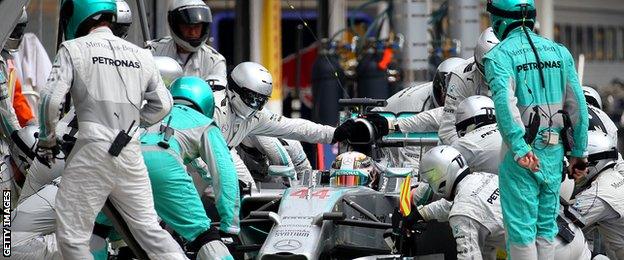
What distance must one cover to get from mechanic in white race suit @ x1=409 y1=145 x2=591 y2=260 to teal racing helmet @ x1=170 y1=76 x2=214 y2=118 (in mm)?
1464

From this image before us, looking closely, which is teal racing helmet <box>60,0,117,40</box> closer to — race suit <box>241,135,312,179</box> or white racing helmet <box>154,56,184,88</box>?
white racing helmet <box>154,56,184,88</box>

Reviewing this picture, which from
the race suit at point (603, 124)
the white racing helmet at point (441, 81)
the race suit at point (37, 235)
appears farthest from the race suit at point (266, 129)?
the race suit at point (37, 235)

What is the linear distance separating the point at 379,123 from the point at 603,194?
210 cm

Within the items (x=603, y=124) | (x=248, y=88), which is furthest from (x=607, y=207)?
(x=248, y=88)

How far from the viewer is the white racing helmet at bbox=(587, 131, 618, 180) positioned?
1232 centimetres

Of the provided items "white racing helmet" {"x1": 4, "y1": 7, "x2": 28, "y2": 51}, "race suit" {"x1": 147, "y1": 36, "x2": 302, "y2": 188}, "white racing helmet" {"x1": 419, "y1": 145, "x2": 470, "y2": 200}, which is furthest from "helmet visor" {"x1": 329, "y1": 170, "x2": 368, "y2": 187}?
"white racing helmet" {"x1": 4, "y1": 7, "x2": 28, "y2": 51}

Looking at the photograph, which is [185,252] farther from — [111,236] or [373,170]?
[373,170]

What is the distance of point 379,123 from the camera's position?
44.4 ft

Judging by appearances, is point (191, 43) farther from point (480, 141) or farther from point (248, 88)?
point (480, 141)

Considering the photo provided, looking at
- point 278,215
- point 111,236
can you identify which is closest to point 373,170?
point 278,215

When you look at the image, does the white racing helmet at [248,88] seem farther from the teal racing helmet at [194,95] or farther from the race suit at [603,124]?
the race suit at [603,124]

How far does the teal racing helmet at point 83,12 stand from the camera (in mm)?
10484

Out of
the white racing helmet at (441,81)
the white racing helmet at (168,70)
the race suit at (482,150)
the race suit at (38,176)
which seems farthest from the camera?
the white racing helmet at (441,81)

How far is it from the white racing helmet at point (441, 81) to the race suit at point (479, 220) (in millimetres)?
3414
